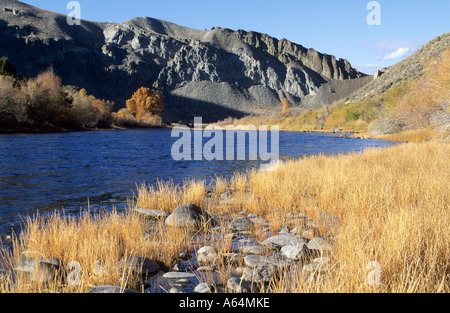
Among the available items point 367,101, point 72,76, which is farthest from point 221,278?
point 72,76

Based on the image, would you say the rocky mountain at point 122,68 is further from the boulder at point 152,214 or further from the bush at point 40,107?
the boulder at point 152,214

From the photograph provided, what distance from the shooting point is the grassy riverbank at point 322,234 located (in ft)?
11.4

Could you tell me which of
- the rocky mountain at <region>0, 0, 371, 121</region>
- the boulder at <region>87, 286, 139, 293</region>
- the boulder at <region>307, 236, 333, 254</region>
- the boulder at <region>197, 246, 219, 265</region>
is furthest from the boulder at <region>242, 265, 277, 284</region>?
the rocky mountain at <region>0, 0, 371, 121</region>

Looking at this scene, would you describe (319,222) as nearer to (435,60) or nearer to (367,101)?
(435,60)

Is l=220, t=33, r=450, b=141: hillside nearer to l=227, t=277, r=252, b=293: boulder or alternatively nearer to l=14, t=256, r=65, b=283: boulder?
l=227, t=277, r=252, b=293: boulder

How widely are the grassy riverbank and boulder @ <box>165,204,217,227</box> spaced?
379mm

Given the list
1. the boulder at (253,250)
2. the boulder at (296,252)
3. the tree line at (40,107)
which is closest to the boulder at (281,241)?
the boulder at (253,250)

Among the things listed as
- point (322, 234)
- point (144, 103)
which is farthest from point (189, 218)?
point (144, 103)

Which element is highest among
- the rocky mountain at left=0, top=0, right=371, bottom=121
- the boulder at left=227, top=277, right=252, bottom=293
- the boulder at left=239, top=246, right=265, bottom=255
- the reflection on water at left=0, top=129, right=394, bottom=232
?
the rocky mountain at left=0, top=0, right=371, bottom=121

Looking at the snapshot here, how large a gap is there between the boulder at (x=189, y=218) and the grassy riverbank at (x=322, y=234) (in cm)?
38

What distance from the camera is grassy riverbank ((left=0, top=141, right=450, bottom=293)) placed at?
11.4 feet
